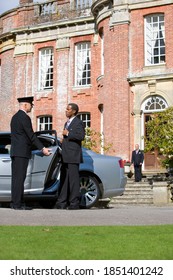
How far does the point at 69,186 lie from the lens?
1057 cm

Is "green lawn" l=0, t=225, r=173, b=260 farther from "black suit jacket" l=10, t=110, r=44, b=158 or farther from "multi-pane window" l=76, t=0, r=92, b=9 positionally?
"multi-pane window" l=76, t=0, r=92, b=9

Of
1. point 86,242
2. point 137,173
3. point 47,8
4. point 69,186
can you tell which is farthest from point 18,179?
point 47,8

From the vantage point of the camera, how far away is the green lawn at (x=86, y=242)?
16.3 ft

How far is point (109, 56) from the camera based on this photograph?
85.9 ft

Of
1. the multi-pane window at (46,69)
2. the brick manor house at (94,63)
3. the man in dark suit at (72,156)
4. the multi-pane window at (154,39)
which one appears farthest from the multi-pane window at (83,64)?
the man in dark suit at (72,156)

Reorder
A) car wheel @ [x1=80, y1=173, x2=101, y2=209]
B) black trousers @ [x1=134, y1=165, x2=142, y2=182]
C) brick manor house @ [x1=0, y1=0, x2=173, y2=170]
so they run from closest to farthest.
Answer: car wheel @ [x1=80, y1=173, x2=101, y2=209], black trousers @ [x1=134, y1=165, x2=142, y2=182], brick manor house @ [x1=0, y1=0, x2=173, y2=170]

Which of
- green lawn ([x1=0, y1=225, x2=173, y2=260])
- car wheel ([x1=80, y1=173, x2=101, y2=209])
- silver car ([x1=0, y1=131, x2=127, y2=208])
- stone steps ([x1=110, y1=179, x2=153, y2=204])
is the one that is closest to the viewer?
green lawn ([x1=0, y1=225, x2=173, y2=260])

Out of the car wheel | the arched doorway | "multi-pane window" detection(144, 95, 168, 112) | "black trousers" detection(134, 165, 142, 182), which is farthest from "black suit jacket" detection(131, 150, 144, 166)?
the car wheel

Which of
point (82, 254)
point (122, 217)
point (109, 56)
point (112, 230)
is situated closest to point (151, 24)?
point (109, 56)

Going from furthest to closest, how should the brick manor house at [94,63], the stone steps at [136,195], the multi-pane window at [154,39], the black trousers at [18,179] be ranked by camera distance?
the multi-pane window at [154,39]
the brick manor house at [94,63]
the stone steps at [136,195]
the black trousers at [18,179]

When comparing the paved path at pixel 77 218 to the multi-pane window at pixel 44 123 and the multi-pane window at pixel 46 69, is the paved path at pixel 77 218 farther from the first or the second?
the multi-pane window at pixel 46 69

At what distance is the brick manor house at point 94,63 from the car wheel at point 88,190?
11.3 metres

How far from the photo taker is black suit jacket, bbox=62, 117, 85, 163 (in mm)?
10398
